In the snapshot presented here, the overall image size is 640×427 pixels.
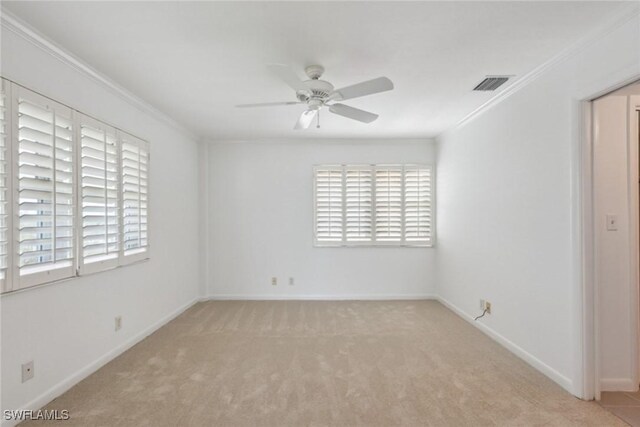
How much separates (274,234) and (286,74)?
3179mm

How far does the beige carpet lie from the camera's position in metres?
2.09

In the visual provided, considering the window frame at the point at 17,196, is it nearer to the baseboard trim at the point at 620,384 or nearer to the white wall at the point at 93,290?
the white wall at the point at 93,290

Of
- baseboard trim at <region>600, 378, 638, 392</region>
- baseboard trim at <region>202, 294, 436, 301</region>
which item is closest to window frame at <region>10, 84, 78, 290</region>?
baseboard trim at <region>202, 294, 436, 301</region>

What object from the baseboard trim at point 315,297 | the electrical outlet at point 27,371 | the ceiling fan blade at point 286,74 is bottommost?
the baseboard trim at point 315,297

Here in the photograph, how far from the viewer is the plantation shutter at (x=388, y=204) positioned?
5.00m

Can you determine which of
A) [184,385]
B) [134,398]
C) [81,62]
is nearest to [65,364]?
[134,398]

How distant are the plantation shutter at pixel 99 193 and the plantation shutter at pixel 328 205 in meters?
2.77

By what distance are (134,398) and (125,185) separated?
1909 mm

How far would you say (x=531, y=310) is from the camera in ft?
9.21

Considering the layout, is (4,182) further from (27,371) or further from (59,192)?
(27,371)

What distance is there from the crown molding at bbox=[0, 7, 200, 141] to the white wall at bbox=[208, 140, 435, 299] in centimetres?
148

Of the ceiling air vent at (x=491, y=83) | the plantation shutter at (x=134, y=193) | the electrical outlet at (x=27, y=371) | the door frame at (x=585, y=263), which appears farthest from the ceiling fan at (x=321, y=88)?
the electrical outlet at (x=27, y=371)

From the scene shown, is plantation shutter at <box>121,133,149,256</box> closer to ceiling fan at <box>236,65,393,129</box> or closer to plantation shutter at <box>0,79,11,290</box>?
plantation shutter at <box>0,79,11,290</box>

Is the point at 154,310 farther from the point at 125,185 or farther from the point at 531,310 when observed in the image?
the point at 531,310
